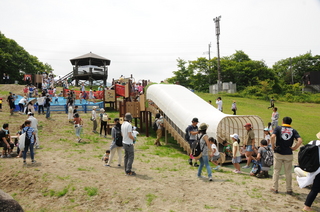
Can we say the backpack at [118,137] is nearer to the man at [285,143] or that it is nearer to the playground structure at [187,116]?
the playground structure at [187,116]

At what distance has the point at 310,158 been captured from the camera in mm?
5422

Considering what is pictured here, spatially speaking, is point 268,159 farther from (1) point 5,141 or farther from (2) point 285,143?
(1) point 5,141

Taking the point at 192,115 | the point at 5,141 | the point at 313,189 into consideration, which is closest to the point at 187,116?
the point at 192,115

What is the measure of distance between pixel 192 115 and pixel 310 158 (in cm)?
775

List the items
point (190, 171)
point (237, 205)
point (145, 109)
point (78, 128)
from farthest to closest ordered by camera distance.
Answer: point (145, 109) → point (78, 128) → point (190, 171) → point (237, 205)

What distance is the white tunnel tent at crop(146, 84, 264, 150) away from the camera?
12.2 m

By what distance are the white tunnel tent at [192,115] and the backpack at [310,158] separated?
18.9 ft

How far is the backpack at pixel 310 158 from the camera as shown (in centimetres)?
537

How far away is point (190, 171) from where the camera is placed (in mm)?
9242

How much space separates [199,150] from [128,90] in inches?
529

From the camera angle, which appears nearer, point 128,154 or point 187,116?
point 128,154

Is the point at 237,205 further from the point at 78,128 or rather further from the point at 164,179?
the point at 78,128

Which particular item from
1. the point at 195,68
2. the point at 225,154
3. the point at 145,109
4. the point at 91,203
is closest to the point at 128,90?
the point at 145,109

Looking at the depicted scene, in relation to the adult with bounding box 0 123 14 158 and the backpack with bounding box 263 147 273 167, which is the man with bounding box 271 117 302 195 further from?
the adult with bounding box 0 123 14 158
